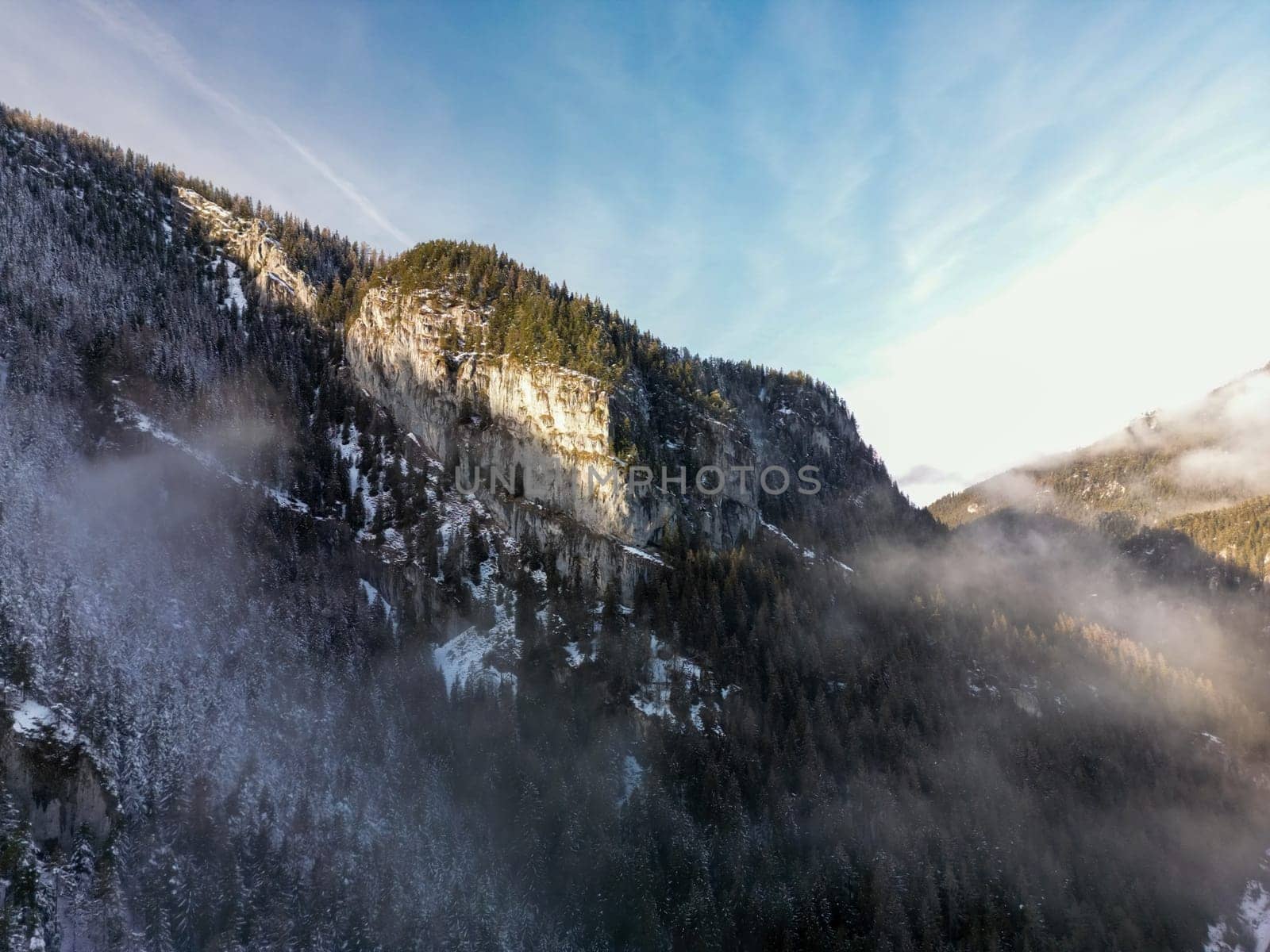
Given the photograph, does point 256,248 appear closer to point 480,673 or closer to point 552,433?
point 552,433

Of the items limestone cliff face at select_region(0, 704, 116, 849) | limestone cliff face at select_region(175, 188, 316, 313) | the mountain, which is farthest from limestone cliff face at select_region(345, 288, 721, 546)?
limestone cliff face at select_region(0, 704, 116, 849)

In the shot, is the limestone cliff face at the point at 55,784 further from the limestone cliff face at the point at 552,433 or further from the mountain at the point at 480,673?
the limestone cliff face at the point at 552,433

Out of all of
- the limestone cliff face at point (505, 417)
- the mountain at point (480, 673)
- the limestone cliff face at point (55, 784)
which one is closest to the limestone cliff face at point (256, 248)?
the mountain at point (480, 673)

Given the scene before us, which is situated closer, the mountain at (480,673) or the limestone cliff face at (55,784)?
the limestone cliff face at (55,784)

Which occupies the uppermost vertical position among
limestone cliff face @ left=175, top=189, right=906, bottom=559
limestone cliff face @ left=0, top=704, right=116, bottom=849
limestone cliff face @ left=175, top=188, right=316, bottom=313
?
limestone cliff face @ left=175, top=188, right=316, bottom=313

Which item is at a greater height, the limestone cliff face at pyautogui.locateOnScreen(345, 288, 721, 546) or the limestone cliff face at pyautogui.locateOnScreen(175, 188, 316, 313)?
the limestone cliff face at pyautogui.locateOnScreen(175, 188, 316, 313)

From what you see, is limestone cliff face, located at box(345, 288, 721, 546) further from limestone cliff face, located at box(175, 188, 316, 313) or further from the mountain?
limestone cliff face, located at box(175, 188, 316, 313)
